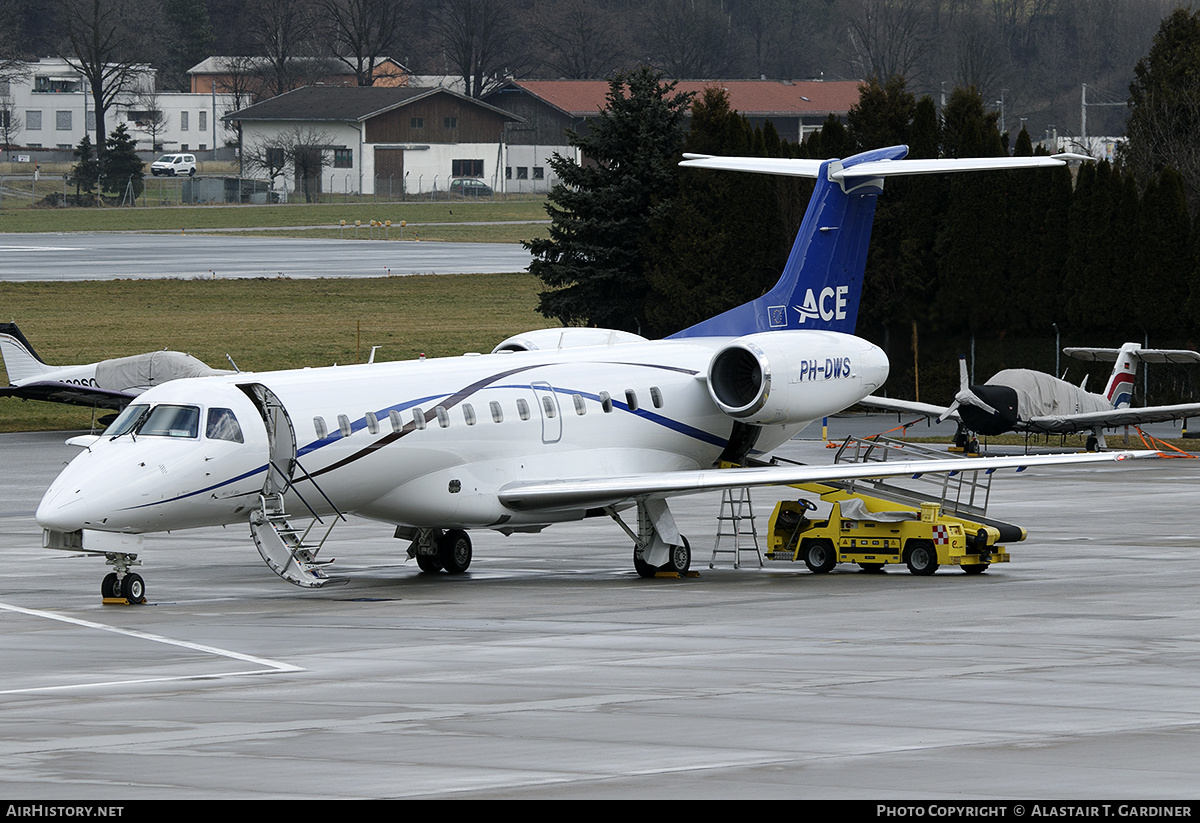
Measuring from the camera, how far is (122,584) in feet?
74.5

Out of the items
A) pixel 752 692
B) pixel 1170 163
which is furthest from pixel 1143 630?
pixel 1170 163

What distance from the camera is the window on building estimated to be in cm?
14625

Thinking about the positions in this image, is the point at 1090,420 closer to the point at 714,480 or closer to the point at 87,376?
the point at 714,480

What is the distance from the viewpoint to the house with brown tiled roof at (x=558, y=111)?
147875 millimetres

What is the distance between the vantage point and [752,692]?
1587 cm

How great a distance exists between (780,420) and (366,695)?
496 inches

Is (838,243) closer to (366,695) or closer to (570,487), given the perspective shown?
(570,487)

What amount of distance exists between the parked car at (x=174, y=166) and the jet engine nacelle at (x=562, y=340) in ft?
417

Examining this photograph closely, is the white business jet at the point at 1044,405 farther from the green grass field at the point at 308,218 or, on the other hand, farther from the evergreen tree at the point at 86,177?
the evergreen tree at the point at 86,177

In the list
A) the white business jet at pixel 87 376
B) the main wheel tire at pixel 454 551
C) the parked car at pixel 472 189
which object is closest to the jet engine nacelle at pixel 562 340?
the main wheel tire at pixel 454 551

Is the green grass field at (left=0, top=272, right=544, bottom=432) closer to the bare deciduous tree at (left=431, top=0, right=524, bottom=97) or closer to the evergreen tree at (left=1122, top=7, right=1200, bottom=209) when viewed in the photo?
the evergreen tree at (left=1122, top=7, right=1200, bottom=209)

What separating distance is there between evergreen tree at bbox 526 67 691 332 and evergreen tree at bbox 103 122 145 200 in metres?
88.2

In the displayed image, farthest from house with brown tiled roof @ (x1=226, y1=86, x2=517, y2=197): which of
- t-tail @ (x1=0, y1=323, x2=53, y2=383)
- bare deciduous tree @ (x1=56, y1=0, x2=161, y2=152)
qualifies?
Answer: t-tail @ (x1=0, y1=323, x2=53, y2=383)

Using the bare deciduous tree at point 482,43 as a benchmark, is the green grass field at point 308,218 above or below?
below
